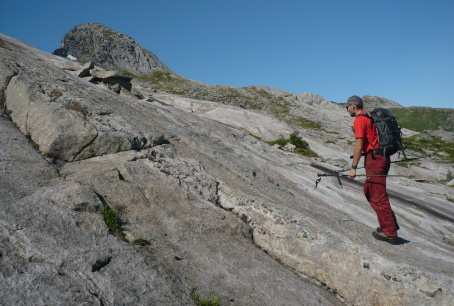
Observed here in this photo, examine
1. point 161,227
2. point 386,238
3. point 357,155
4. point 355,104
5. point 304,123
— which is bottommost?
point 161,227

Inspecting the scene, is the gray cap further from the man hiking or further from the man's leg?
the man's leg

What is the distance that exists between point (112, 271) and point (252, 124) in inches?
1385

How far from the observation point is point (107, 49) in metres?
105

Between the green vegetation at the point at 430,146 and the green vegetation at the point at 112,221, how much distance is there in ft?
183

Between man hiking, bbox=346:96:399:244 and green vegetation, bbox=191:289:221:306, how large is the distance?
6.60 metres

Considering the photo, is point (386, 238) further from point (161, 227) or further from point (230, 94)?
point (230, 94)

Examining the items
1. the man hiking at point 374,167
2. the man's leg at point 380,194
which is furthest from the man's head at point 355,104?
the man's leg at point 380,194

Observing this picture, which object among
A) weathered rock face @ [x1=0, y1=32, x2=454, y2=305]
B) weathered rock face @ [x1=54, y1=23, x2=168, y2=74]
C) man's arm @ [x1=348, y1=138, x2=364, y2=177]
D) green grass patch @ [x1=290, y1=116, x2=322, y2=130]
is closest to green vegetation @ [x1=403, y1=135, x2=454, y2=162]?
green grass patch @ [x1=290, y1=116, x2=322, y2=130]

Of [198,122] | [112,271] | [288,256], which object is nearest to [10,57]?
[198,122]

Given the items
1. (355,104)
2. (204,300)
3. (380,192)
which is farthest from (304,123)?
(204,300)

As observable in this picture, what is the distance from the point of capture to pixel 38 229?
25.7ft

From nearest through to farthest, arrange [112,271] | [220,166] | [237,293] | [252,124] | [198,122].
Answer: [112,271]
[237,293]
[220,166]
[198,122]
[252,124]

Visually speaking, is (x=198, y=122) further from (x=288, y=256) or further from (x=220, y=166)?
(x=288, y=256)

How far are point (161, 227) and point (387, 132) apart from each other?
27.3 ft
